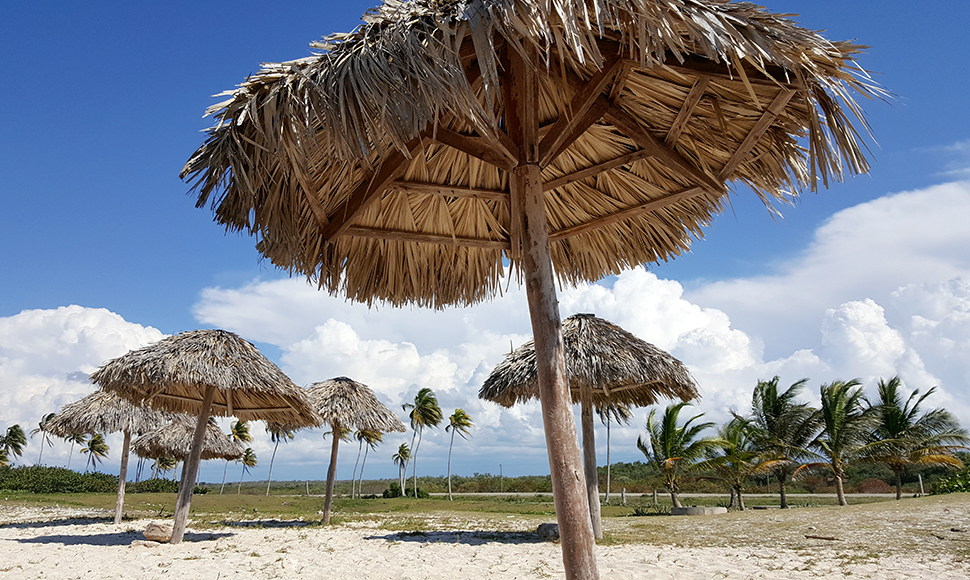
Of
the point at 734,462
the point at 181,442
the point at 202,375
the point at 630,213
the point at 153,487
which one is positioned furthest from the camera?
the point at 153,487

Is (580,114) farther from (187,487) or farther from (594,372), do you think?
(187,487)

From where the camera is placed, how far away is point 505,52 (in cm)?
309

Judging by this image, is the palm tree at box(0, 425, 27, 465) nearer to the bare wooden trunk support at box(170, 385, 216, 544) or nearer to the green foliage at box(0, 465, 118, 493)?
the green foliage at box(0, 465, 118, 493)

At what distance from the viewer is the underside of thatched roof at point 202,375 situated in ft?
28.0

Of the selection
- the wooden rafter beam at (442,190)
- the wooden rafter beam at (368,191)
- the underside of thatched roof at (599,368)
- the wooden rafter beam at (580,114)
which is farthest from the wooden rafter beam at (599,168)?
the underside of thatched roof at (599,368)

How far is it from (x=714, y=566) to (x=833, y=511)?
30.0ft

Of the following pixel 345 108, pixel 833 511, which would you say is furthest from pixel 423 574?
pixel 833 511

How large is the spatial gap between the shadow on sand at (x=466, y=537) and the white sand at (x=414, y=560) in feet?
0.06

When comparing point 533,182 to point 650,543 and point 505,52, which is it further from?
point 650,543

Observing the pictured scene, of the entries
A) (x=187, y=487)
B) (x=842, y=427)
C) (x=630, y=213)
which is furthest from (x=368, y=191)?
(x=842, y=427)

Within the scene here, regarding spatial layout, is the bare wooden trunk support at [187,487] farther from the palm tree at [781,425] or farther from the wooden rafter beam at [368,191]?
the palm tree at [781,425]

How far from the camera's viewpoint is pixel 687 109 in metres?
3.10

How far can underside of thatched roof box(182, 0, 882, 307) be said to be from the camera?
2.27 metres

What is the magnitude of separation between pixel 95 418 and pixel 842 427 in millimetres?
21375
